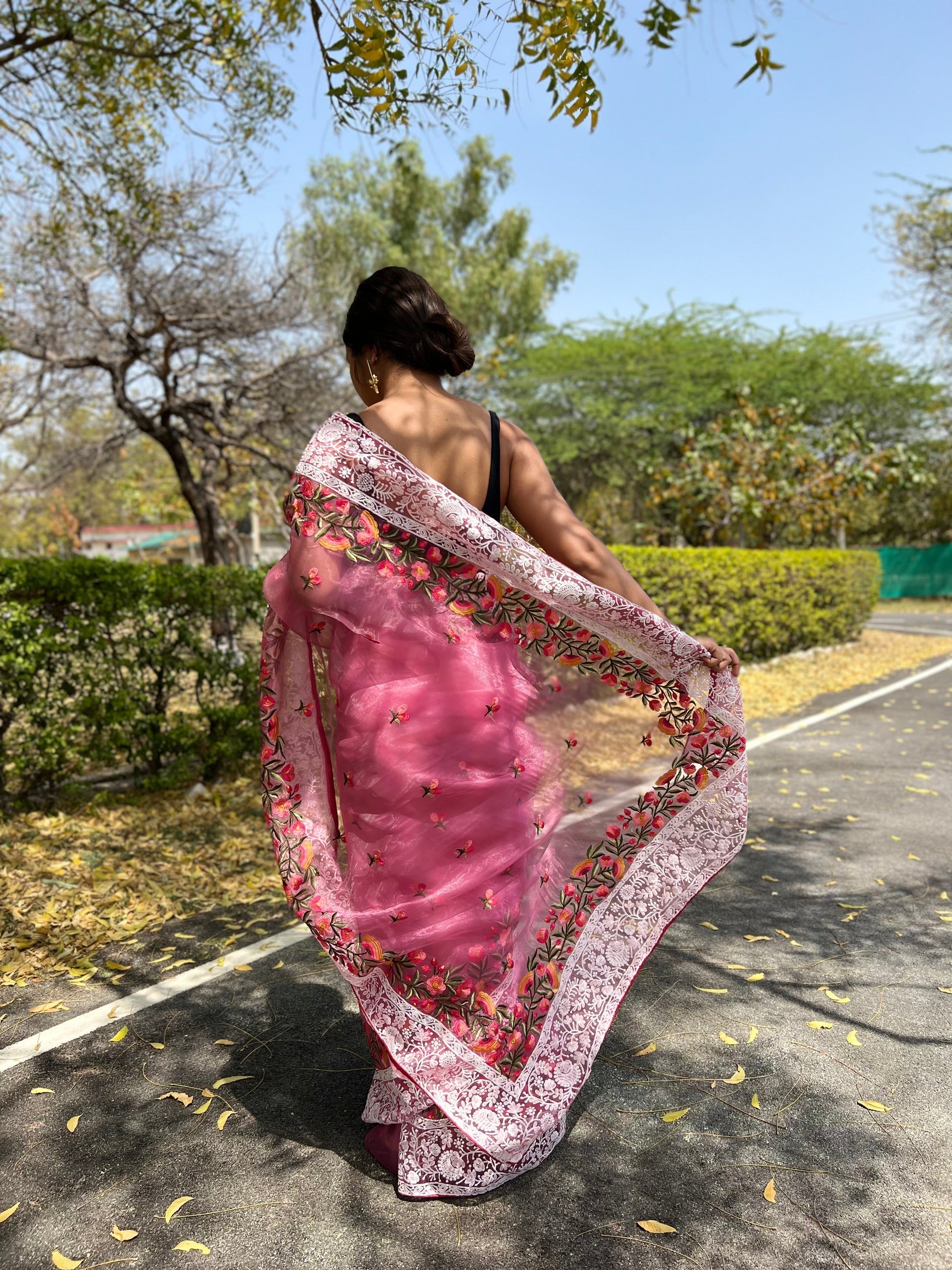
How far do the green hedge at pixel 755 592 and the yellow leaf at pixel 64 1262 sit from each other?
28.7 ft

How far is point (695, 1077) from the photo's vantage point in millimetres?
2748

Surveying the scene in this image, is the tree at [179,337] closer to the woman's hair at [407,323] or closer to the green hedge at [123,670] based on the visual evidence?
the green hedge at [123,670]

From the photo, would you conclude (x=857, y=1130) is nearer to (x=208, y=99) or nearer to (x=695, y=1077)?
(x=695, y=1077)

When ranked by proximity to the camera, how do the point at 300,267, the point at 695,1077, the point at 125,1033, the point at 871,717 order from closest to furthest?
the point at 695,1077 → the point at 125,1033 → the point at 871,717 → the point at 300,267

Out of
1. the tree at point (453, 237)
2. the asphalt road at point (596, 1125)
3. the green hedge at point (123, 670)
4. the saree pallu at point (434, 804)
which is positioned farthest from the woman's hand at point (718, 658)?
the tree at point (453, 237)

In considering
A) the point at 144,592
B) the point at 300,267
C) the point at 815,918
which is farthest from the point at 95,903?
the point at 300,267

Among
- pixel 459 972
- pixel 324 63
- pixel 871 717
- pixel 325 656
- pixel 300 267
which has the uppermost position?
pixel 300 267

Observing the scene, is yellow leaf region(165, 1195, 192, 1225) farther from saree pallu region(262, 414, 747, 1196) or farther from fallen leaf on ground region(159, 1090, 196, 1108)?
saree pallu region(262, 414, 747, 1196)

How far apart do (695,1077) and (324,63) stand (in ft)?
14.1

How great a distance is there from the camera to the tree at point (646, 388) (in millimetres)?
21906

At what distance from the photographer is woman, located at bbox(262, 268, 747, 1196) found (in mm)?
2281

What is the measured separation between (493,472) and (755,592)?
9896mm

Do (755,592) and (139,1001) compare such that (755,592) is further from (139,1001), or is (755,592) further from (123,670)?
(139,1001)

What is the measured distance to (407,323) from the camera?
235 centimetres
